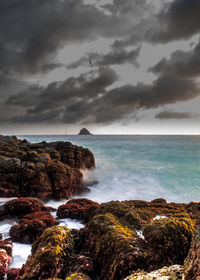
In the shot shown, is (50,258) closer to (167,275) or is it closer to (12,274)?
(12,274)

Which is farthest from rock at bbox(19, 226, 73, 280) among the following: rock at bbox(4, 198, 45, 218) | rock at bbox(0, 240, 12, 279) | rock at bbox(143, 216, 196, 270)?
rock at bbox(4, 198, 45, 218)

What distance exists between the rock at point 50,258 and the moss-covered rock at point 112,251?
62 centimetres

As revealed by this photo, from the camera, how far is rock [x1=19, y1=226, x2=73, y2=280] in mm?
2887

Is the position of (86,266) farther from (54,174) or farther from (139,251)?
(54,174)

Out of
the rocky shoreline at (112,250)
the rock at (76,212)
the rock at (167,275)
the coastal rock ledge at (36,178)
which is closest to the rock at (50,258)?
the rocky shoreline at (112,250)

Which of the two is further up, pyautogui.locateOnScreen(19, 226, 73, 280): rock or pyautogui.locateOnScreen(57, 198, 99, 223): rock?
pyautogui.locateOnScreen(19, 226, 73, 280): rock

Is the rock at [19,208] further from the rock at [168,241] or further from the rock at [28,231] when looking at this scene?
the rock at [168,241]

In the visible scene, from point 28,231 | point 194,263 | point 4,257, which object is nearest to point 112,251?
point 194,263

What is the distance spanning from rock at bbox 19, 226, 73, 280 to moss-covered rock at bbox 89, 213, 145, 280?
24.4 inches

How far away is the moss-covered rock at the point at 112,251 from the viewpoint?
2850mm

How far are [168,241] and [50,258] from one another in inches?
90.5

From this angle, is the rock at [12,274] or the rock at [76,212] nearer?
the rock at [12,274]

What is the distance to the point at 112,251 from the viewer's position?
317 centimetres

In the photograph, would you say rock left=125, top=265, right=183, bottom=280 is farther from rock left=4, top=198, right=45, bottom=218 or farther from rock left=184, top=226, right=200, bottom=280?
rock left=4, top=198, right=45, bottom=218
